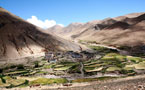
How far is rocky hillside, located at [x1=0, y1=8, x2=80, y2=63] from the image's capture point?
74562mm

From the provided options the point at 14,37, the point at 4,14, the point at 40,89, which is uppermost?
the point at 4,14

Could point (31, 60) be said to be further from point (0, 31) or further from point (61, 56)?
point (0, 31)

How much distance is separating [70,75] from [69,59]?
24340 millimetres

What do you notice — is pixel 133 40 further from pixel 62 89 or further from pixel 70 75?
pixel 62 89

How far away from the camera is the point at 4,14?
98.2 metres

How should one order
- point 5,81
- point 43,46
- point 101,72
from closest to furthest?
point 5,81 → point 101,72 → point 43,46

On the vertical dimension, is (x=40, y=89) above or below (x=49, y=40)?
below

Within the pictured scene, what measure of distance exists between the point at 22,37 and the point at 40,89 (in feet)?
190

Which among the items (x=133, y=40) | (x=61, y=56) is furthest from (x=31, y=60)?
(x=133, y=40)

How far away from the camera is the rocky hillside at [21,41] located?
74.6m

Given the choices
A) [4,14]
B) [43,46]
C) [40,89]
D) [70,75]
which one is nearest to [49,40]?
[43,46]

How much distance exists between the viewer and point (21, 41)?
84812mm

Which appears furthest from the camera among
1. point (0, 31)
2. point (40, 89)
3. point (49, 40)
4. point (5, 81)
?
point (49, 40)

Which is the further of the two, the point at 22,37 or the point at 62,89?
the point at 22,37
